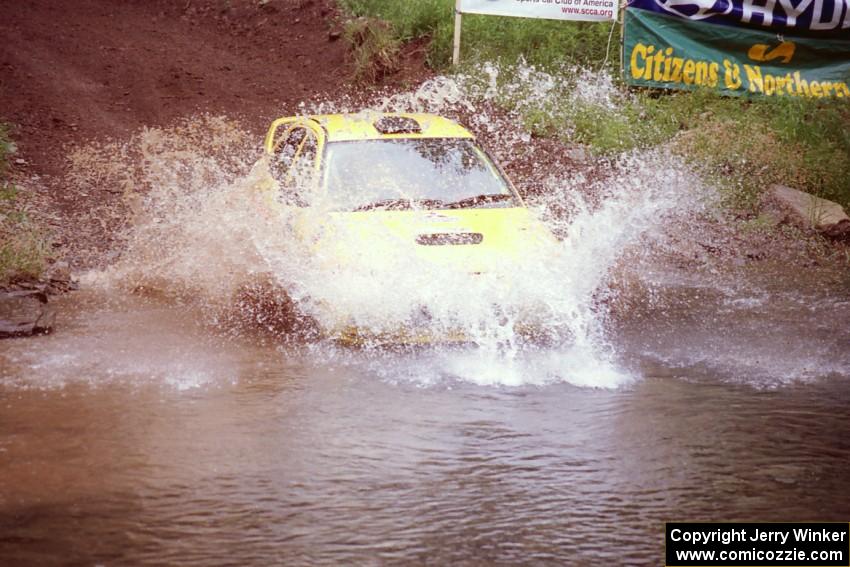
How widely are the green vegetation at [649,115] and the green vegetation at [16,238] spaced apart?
6.18 metres

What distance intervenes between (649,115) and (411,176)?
6872 mm

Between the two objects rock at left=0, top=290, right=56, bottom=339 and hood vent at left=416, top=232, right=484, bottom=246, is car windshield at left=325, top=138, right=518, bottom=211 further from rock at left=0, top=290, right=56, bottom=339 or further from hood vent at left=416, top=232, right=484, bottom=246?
rock at left=0, top=290, right=56, bottom=339

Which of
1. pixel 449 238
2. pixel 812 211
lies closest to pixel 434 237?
pixel 449 238

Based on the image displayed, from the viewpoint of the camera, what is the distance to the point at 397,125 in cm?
783

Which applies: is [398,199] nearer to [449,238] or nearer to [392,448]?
[449,238]

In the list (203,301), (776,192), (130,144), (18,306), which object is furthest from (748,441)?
(130,144)

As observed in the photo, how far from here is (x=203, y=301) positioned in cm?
788

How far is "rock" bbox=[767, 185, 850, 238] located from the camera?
34.9 feet

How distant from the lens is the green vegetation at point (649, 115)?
1170cm

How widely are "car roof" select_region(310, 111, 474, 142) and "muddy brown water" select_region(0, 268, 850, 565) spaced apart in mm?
1934

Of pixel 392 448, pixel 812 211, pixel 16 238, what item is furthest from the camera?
pixel 812 211

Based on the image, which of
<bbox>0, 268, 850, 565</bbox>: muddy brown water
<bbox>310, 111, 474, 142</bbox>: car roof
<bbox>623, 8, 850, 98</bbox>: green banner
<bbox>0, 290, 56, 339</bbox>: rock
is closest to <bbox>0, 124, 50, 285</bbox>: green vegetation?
<bbox>0, 290, 56, 339</bbox>: rock

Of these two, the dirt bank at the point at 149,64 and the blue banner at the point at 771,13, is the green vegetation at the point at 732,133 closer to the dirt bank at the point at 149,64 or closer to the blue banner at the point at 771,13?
the blue banner at the point at 771,13

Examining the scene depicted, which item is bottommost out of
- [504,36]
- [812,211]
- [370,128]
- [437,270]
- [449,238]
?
[812,211]
